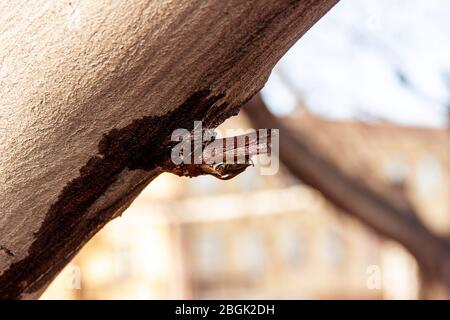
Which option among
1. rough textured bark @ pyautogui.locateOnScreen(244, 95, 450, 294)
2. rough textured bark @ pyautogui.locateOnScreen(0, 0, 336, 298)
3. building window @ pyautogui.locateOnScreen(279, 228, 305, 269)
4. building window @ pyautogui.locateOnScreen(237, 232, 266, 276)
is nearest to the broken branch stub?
rough textured bark @ pyautogui.locateOnScreen(0, 0, 336, 298)

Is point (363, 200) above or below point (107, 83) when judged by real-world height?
above

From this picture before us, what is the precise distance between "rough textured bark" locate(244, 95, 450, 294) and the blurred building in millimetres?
4093

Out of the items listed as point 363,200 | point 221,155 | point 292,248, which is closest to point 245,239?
point 292,248

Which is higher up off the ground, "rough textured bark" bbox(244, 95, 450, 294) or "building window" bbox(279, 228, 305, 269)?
"building window" bbox(279, 228, 305, 269)

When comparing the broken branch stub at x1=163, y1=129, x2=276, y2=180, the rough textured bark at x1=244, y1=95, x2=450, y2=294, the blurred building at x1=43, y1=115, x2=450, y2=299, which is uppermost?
the blurred building at x1=43, y1=115, x2=450, y2=299

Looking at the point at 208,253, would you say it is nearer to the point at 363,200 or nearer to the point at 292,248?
the point at 292,248

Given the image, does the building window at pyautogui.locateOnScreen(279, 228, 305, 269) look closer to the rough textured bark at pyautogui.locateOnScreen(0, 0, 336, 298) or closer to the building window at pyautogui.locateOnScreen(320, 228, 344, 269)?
the building window at pyautogui.locateOnScreen(320, 228, 344, 269)

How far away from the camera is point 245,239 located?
35.0 feet

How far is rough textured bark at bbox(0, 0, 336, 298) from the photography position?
1.56 feet

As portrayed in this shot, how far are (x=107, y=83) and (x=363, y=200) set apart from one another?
189cm

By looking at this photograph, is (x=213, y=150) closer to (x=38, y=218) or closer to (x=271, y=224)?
(x=38, y=218)

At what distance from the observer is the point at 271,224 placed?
418 inches

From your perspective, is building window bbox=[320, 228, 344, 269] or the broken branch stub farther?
building window bbox=[320, 228, 344, 269]
